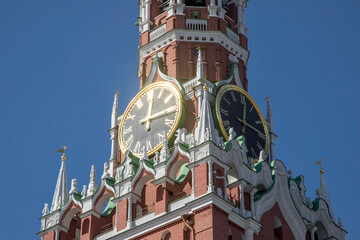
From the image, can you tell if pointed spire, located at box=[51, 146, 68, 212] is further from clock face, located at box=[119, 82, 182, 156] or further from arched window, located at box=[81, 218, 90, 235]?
clock face, located at box=[119, 82, 182, 156]

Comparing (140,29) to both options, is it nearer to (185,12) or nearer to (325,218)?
(185,12)

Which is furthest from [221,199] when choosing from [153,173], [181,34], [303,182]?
[181,34]

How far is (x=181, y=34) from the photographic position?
59.2m

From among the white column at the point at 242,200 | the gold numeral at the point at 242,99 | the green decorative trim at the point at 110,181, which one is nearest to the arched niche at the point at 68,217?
the green decorative trim at the point at 110,181

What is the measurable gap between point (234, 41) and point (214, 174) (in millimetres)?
11662

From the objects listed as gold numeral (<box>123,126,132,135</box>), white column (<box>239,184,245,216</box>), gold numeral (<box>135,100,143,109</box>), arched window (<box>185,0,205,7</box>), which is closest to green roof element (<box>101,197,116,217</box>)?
gold numeral (<box>123,126,132,135</box>)

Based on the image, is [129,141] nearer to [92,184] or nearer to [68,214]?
[92,184]

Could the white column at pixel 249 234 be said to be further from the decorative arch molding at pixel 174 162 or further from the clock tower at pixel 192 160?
the decorative arch molding at pixel 174 162

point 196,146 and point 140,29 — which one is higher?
point 140,29

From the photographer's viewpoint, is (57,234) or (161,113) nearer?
(57,234)

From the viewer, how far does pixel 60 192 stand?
56344mm

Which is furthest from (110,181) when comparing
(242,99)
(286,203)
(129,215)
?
(286,203)

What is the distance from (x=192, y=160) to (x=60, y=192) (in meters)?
8.39

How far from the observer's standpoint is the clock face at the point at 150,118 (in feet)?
182
